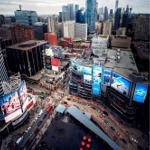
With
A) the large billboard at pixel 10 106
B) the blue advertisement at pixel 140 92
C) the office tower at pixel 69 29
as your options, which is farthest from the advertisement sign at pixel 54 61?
the office tower at pixel 69 29

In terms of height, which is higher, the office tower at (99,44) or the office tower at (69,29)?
the office tower at (69,29)

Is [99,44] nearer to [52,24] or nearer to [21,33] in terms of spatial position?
[21,33]

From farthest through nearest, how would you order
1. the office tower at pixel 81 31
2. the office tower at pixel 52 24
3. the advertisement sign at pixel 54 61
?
the office tower at pixel 81 31, the office tower at pixel 52 24, the advertisement sign at pixel 54 61

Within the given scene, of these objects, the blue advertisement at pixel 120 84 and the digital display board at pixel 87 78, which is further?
the digital display board at pixel 87 78

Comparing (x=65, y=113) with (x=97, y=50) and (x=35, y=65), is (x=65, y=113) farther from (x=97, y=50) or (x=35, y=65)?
(x=97, y=50)

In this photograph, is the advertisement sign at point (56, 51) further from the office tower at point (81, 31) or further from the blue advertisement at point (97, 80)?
the office tower at point (81, 31)

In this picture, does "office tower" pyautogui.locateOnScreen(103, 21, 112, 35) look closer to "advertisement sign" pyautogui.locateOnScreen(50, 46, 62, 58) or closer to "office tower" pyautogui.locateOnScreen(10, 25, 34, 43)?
"office tower" pyautogui.locateOnScreen(10, 25, 34, 43)

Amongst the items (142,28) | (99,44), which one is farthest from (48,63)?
(142,28)
